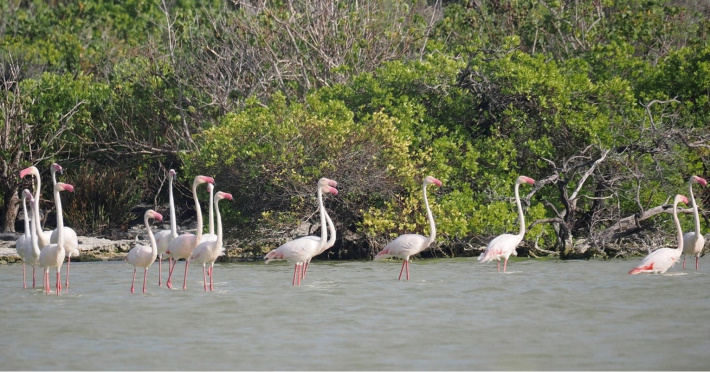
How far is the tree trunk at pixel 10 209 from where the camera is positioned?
23.8 metres

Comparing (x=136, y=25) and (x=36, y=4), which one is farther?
(x=36, y=4)

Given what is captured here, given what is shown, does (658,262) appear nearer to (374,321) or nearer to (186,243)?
(374,321)

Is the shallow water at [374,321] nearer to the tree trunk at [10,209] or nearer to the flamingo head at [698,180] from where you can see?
the flamingo head at [698,180]

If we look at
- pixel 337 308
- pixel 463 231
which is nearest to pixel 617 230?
pixel 463 231

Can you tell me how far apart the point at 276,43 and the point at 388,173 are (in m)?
5.98

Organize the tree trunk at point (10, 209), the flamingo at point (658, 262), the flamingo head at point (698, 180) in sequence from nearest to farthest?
the flamingo at point (658, 262)
the flamingo head at point (698, 180)
the tree trunk at point (10, 209)

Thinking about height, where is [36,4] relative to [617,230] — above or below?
above

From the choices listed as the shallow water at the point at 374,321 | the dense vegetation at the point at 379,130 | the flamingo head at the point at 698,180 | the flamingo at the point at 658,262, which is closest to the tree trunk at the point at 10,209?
the dense vegetation at the point at 379,130

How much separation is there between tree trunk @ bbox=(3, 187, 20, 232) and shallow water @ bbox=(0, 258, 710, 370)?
592 centimetres

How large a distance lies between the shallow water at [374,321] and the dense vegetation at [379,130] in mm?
1749

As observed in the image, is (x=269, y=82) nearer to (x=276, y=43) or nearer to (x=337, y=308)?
(x=276, y=43)

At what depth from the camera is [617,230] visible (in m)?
19.2

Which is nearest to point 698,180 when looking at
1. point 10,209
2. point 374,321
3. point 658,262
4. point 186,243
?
point 658,262

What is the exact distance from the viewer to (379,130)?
1952cm
